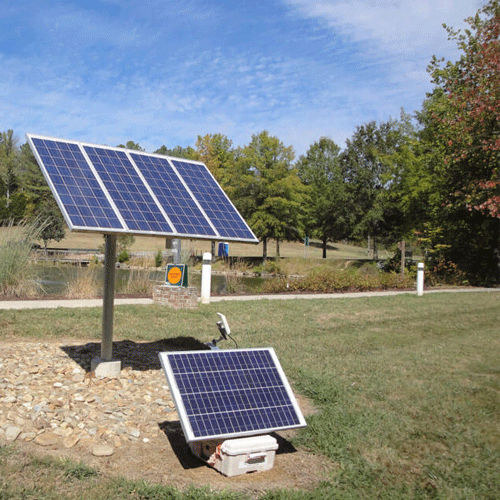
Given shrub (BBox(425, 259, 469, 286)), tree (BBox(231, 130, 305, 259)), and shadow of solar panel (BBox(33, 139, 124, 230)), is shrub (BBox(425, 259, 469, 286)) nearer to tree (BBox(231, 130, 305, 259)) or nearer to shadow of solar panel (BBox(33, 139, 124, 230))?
tree (BBox(231, 130, 305, 259))

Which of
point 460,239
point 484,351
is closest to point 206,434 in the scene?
point 484,351

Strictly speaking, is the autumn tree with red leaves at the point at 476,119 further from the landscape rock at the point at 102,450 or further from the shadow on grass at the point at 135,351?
the landscape rock at the point at 102,450

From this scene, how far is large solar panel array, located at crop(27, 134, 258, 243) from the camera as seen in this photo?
571 cm

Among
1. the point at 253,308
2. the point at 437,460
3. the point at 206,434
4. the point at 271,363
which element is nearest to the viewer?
the point at 206,434

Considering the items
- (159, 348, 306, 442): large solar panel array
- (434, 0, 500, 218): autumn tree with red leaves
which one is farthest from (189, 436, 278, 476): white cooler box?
(434, 0, 500, 218): autumn tree with red leaves

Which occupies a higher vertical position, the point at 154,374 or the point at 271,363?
the point at 271,363

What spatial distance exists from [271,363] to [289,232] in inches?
1675

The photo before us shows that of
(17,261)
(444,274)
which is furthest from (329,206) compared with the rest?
(17,261)

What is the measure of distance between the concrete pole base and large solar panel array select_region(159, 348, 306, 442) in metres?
1.84

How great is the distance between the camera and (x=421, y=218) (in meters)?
37.6

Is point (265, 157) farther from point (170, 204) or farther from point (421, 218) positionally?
point (170, 204)

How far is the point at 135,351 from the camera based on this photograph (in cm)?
809

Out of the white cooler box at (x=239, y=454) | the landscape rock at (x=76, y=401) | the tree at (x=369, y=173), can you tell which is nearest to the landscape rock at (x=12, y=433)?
the landscape rock at (x=76, y=401)

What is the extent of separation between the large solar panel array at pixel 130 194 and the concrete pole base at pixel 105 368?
5.92 feet
